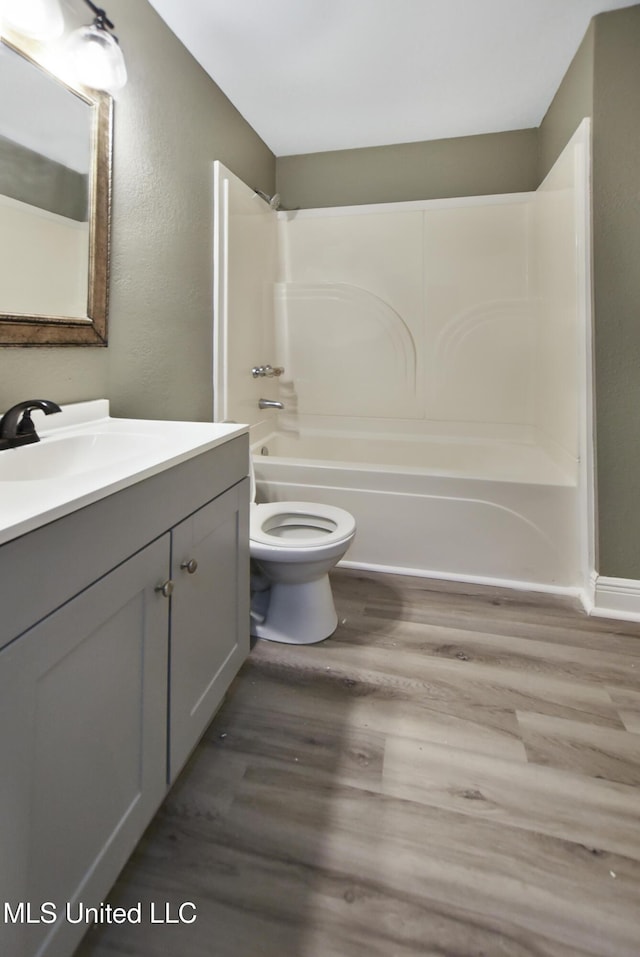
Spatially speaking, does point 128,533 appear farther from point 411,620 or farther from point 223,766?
point 411,620

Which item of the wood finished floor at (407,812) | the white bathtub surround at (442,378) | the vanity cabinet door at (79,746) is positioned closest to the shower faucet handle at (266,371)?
the white bathtub surround at (442,378)

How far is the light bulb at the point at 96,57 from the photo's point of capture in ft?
4.30

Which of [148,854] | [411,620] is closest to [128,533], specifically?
[148,854]

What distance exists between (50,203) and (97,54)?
1.43 ft

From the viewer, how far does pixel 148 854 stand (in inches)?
40.8

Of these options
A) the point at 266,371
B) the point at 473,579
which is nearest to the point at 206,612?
the point at 473,579

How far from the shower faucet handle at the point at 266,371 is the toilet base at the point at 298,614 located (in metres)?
1.39

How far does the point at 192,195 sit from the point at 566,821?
2437mm

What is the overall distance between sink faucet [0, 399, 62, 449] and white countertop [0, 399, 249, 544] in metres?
0.03

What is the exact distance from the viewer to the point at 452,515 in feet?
7.41

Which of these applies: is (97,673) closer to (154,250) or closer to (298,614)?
(298,614)

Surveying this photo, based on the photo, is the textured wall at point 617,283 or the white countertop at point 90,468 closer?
the white countertop at point 90,468

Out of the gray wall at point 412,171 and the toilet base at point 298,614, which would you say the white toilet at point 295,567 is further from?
the gray wall at point 412,171

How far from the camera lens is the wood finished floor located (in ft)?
2.95
